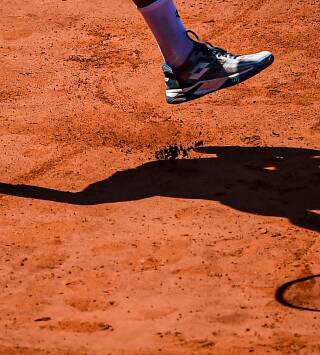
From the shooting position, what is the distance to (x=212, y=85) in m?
6.09

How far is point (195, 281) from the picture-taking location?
16.6 feet

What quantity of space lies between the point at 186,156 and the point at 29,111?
1346 millimetres

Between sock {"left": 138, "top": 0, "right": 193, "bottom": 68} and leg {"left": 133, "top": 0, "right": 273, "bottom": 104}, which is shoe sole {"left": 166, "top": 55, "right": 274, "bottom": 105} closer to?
leg {"left": 133, "top": 0, "right": 273, "bottom": 104}

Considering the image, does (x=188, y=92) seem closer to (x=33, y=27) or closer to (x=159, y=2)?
(x=159, y=2)

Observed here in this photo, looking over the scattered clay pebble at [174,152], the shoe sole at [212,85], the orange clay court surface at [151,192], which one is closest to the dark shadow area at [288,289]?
the orange clay court surface at [151,192]

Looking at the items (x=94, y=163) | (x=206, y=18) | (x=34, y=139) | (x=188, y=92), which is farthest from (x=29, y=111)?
(x=206, y=18)

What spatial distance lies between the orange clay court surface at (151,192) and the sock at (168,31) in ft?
2.03

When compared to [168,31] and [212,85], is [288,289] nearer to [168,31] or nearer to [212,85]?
[212,85]

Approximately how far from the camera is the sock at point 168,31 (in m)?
6.11

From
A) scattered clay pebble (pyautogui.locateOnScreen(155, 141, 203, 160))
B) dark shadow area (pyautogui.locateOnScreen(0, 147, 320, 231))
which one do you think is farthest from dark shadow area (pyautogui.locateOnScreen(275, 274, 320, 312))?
scattered clay pebble (pyautogui.locateOnScreen(155, 141, 203, 160))

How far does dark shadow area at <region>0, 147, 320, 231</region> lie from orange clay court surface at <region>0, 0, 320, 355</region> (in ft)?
0.04

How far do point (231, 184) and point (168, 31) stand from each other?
96 cm

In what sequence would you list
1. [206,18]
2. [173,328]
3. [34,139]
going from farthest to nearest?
[206,18] → [34,139] → [173,328]

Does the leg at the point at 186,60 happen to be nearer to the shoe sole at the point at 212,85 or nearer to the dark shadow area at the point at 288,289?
the shoe sole at the point at 212,85
